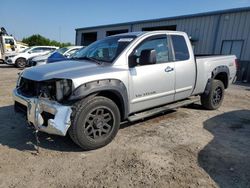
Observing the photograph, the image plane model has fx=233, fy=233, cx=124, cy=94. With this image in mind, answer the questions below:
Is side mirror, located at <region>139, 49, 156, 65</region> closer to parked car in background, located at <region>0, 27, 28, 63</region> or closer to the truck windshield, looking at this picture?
the truck windshield

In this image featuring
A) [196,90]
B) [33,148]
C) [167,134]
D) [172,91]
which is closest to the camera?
[33,148]

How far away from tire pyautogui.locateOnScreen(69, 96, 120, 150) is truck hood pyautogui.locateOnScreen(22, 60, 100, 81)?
1.43ft

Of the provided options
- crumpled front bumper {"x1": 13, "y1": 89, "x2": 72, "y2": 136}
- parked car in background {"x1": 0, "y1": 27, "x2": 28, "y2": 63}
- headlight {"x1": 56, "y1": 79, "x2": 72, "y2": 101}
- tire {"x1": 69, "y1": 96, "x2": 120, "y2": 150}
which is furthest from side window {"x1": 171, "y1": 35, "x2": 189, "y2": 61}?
parked car in background {"x1": 0, "y1": 27, "x2": 28, "y2": 63}

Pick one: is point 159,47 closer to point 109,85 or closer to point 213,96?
point 109,85

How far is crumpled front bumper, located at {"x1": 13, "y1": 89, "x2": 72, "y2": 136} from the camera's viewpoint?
10.7 ft

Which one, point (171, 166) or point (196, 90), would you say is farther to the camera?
point (196, 90)

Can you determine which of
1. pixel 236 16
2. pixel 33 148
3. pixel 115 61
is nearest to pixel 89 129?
pixel 33 148

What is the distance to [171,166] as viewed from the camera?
3270mm

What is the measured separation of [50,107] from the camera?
3299 mm

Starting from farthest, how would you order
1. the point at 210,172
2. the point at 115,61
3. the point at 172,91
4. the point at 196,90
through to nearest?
1. the point at 196,90
2. the point at 172,91
3. the point at 115,61
4. the point at 210,172

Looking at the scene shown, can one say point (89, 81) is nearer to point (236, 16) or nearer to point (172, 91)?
point (172, 91)

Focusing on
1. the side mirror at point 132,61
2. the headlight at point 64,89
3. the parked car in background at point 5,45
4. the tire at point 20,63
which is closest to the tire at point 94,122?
the headlight at point 64,89

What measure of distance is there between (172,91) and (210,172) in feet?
6.67

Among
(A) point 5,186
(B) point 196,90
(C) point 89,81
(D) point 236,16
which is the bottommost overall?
(A) point 5,186
